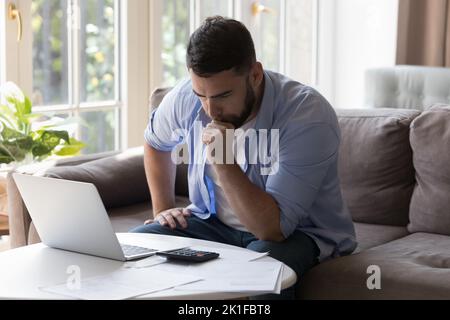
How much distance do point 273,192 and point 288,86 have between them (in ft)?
1.00

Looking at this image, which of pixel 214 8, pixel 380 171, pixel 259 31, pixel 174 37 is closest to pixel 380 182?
pixel 380 171

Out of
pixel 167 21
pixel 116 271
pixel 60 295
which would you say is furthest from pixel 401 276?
pixel 167 21

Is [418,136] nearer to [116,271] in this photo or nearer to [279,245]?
[279,245]

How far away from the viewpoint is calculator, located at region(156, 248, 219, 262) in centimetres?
174

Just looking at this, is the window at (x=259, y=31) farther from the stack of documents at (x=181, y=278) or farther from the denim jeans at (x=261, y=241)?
the stack of documents at (x=181, y=278)

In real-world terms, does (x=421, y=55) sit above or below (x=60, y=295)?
above

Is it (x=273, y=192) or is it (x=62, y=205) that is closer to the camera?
(x=62, y=205)

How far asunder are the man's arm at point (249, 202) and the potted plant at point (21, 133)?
1076 millimetres

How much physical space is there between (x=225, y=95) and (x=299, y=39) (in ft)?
9.67

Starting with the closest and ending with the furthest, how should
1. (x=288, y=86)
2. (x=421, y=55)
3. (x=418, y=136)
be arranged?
(x=288, y=86), (x=418, y=136), (x=421, y=55)

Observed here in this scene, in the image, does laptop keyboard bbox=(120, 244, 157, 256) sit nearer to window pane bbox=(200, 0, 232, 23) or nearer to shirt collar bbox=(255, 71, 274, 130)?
shirt collar bbox=(255, 71, 274, 130)

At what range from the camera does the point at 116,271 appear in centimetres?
168

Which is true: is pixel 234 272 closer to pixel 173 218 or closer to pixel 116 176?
pixel 173 218

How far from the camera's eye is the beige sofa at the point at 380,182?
8.09 feet
